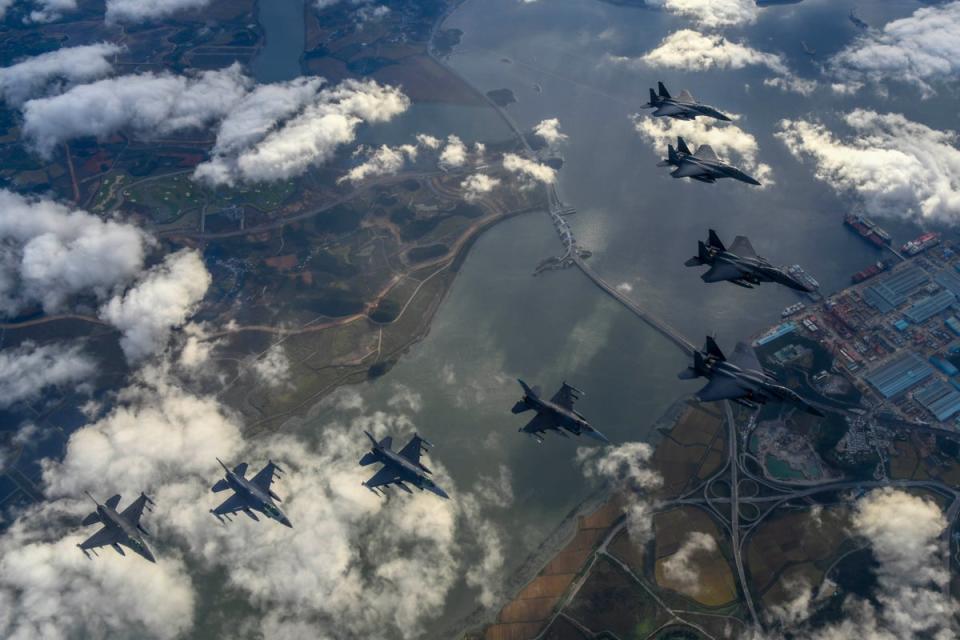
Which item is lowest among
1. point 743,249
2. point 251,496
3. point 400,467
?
point 251,496

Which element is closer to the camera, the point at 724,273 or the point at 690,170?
the point at 724,273

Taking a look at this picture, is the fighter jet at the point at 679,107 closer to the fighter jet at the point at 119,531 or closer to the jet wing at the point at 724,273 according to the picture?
the jet wing at the point at 724,273

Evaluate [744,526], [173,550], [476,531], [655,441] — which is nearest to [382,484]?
[476,531]

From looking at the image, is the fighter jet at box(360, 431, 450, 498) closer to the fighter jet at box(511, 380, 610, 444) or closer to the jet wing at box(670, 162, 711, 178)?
the fighter jet at box(511, 380, 610, 444)

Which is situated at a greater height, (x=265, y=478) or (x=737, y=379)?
(x=737, y=379)

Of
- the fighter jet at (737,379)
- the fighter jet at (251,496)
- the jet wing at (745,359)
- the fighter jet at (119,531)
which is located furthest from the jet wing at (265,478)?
the jet wing at (745,359)

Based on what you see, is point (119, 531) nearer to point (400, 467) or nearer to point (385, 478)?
point (385, 478)

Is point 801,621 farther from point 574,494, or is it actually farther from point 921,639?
point 574,494

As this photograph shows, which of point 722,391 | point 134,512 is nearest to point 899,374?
point 722,391

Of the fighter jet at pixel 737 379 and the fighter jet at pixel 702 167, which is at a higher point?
the fighter jet at pixel 702 167
